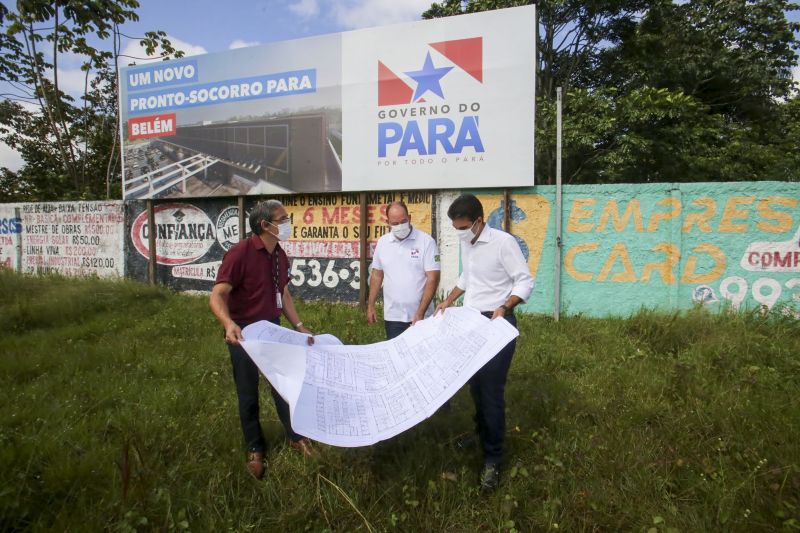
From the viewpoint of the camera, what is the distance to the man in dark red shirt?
2.87m

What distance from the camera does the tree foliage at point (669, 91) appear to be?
12.1m

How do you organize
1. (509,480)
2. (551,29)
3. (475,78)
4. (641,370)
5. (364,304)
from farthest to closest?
(551,29)
(364,304)
(475,78)
(641,370)
(509,480)

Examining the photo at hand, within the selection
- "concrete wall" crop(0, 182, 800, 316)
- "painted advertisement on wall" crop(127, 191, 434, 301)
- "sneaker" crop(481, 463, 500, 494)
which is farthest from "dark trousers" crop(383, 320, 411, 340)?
"painted advertisement on wall" crop(127, 191, 434, 301)

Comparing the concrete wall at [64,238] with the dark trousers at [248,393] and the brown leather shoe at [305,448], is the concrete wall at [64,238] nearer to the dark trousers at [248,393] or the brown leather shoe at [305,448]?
the dark trousers at [248,393]

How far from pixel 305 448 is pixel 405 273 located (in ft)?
5.24

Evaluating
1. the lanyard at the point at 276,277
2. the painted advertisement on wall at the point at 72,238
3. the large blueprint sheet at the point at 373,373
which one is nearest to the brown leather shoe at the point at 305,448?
the large blueprint sheet at the point at 373,373

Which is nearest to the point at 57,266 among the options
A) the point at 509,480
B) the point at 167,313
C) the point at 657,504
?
the point at 167,313

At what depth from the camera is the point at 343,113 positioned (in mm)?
7504

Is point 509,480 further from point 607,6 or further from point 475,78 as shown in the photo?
point 607,6

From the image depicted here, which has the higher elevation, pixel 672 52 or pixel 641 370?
pixel 672 52

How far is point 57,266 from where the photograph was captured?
Result: 1005cm

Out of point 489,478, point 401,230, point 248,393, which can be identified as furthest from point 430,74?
point 489,478

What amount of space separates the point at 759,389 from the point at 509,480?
2517 millimetres

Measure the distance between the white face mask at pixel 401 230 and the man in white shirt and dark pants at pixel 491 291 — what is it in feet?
3.16
